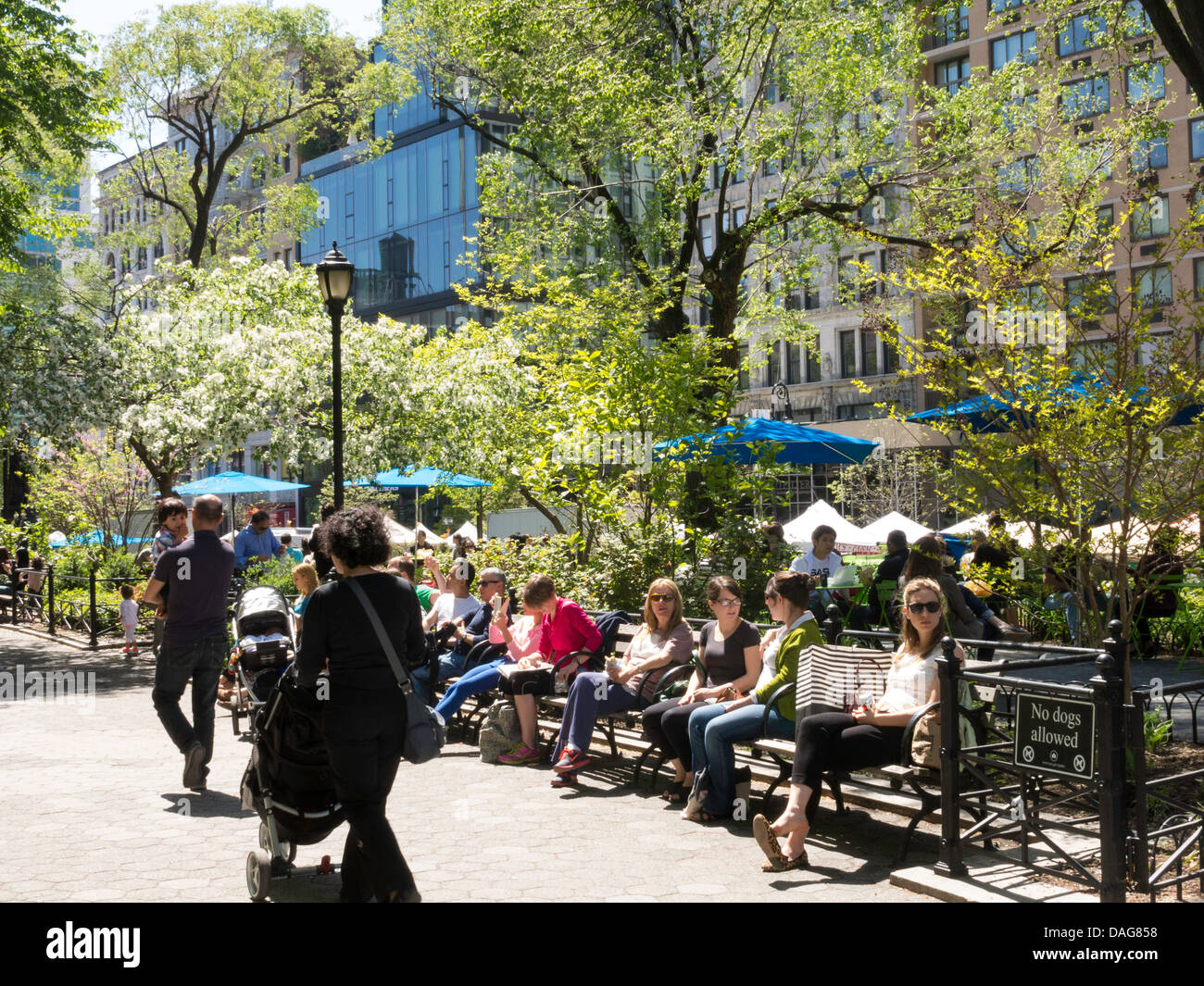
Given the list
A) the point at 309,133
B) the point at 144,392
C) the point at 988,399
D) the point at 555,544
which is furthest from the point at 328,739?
the point at 309,133

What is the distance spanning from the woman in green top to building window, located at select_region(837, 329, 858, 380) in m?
52.8

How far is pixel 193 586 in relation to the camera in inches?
335

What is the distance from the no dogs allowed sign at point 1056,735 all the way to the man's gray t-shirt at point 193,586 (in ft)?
17.2

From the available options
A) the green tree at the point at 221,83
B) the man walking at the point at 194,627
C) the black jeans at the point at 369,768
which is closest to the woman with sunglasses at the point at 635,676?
the man walking at the point at 194,627

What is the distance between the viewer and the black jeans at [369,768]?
526cm

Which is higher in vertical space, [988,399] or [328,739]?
[988,399]

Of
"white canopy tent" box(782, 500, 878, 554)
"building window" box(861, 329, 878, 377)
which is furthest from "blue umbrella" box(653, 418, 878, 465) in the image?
"building window" box(861, 329, 878, 377)

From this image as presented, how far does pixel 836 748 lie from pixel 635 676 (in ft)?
8.31

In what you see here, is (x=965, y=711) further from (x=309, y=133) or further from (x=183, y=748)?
(x=309, y=133)

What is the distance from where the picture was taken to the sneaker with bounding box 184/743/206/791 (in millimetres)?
8445

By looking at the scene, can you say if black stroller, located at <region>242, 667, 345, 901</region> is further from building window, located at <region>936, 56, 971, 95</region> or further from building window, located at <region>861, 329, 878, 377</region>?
building window, located at <region>936, 56, 971, 95</region>

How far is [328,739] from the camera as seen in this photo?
532 cm

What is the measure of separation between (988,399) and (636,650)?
302 cm

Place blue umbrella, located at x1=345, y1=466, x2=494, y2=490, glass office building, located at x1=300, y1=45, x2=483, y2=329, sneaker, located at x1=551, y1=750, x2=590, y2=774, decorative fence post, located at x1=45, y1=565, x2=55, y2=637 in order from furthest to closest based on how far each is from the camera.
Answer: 1. glass office building, located at x1=300, y1=45, x2=483, y2=329
2. blue umbrella, located at x1=345, y1=466, x2=494, y2=490
3. decorative fence post, located at x1=45, y1=565, x2=55, y2=637
4. sneaker, located at x1=551, y1=750, x2=590, y2=774
